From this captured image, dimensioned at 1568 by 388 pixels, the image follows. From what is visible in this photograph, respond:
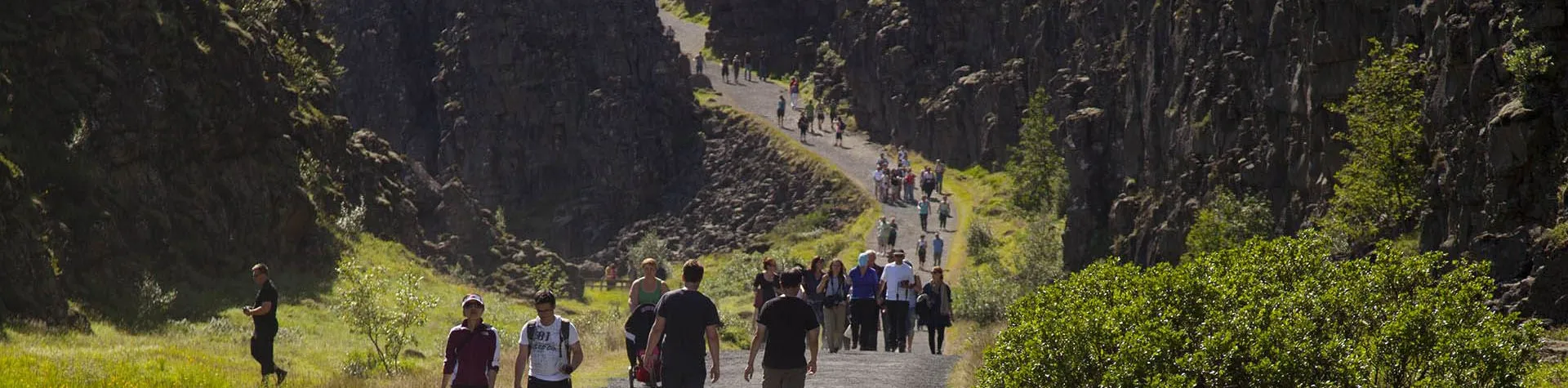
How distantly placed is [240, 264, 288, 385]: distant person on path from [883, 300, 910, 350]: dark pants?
10.9 meters

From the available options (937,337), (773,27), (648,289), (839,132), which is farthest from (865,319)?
(773,27)

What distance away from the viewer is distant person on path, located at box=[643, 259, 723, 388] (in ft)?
54.5

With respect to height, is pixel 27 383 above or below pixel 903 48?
below

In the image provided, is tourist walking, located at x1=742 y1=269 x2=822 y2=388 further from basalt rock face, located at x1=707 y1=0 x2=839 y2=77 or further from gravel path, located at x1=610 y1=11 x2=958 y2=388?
basalt rock face, located at x1=707 y1=0 x2=839 y2=77

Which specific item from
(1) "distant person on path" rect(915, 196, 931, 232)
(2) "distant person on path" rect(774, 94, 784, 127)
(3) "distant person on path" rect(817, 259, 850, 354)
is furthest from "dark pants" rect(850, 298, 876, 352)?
(2) "distant person on path" rect(774, 94, 784, 127)

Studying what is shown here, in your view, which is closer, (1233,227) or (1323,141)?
(1323,141)

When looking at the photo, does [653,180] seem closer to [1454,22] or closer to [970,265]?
[970,265]

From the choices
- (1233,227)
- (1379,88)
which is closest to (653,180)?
(1233,227)

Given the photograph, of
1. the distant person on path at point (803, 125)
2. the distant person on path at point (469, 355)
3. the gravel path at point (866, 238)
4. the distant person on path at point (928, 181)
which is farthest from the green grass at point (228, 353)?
the distant person on path at point (803, 125)

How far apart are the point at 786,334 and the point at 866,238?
193ft

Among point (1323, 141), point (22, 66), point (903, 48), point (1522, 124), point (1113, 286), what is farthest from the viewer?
point (903, 48)

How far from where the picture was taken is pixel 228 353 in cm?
2975

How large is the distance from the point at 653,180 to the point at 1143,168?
5017cm

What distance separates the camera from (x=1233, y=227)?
148ft
